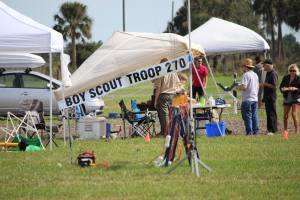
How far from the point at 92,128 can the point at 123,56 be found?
317cm

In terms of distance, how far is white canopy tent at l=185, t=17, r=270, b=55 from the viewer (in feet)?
82.2

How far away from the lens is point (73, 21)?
7669cm

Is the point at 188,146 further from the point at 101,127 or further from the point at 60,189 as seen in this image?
the point at 101,127

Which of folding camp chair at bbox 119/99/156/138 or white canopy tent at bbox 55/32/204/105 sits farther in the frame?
folding camp chair at bbox 119/99/156/138

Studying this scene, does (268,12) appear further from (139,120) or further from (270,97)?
(139,120)

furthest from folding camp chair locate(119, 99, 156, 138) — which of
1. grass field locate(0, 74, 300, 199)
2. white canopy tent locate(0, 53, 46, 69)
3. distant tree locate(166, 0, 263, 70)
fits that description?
distant tree locate(166, 0, 263, 70)

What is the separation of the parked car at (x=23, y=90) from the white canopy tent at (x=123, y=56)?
279 inches

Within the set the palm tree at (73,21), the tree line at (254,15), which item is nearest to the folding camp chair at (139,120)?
the palm tree at (73,21)

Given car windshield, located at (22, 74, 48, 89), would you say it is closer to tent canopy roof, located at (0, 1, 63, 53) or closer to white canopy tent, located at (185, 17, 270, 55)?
white canopy tent, located at (185, 17, 270, 55)

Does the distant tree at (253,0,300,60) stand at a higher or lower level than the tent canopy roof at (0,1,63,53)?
higher

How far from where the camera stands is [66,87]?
15.0 meters

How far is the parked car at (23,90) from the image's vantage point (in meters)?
23.8

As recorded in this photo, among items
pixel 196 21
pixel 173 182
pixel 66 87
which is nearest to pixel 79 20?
pixel 196 21

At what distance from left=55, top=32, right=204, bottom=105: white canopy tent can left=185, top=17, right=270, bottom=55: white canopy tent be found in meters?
8.54
